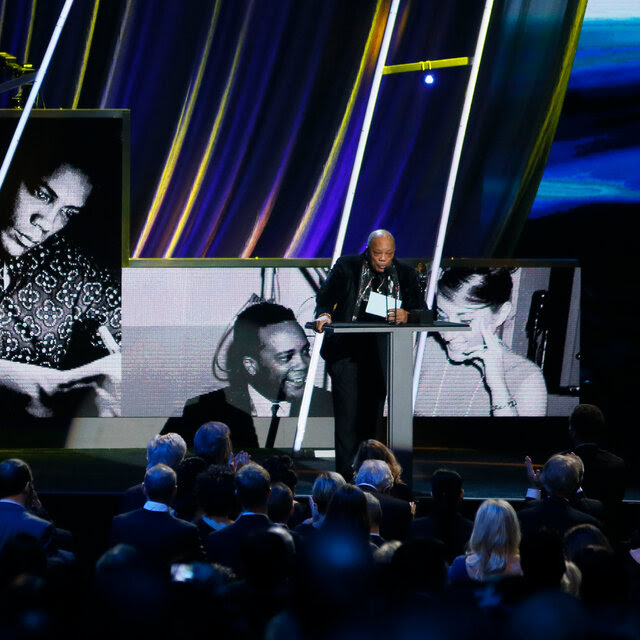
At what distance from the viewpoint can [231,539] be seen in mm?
3365

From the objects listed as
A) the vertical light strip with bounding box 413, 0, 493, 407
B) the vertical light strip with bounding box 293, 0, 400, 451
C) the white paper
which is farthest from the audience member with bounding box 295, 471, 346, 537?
the vertical light strip with bounding box 413, 0, 493, 407

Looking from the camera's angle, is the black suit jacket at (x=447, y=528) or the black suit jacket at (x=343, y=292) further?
the black suit jacket at (x=343, y=292)

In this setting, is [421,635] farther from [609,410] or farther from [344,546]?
[609,410]

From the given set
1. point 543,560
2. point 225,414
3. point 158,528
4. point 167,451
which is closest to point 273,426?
point 225,414

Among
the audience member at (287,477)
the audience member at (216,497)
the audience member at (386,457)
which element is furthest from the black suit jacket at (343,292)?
the audience member at (216,497)

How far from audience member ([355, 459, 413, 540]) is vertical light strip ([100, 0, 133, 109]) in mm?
3833

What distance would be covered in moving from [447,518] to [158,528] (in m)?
1.07

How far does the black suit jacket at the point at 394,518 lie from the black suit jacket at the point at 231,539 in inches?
24.0

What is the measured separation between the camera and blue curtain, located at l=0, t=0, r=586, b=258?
6898mm

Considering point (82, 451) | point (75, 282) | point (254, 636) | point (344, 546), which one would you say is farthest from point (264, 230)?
point (254, 636)

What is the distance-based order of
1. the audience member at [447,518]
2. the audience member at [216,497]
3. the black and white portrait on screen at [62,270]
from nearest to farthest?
the audience member at [216,497] → the audience member at [447,518] → the black and white portrait on screen at [62,270]

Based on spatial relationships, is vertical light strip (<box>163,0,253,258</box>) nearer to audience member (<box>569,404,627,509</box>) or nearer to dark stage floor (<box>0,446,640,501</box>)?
dark stage floor (<box>0,446,640,501</box>)

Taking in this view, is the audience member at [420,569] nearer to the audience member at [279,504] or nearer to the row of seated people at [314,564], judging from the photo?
the row of seated people at [314,564]

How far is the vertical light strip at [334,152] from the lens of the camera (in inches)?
273
